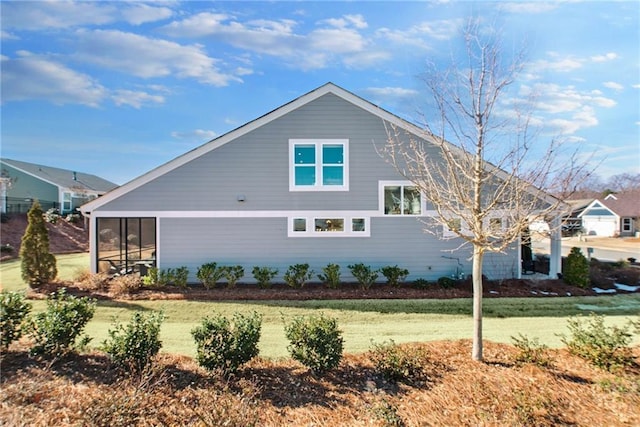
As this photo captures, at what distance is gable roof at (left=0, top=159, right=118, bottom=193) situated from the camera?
32.6m

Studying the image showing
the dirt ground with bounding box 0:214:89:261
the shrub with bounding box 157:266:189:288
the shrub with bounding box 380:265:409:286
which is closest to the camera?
the shrub with bounding box 157:266:189:288

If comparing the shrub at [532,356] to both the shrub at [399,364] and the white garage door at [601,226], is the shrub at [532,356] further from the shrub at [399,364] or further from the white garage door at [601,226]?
the white garage door at [601,226]

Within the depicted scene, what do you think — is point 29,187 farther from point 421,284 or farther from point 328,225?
point 421,284

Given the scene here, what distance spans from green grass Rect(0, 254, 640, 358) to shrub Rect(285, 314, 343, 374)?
36.6 inches

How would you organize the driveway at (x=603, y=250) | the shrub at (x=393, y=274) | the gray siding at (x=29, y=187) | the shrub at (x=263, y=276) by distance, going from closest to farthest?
1. the shrub at (x=263, y=276)
2. the shrub at (x=393, y=274)
3. the driveway at (x=603, y=250)
4. the gray siding at (x=29, y=187)

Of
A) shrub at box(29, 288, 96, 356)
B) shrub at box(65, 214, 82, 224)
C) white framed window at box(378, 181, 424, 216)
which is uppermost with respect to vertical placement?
white framed window at box(378, 181, 424, 216)

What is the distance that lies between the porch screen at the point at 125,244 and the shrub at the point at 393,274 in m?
8.29

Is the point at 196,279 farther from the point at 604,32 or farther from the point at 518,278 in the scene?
the point at 604,32

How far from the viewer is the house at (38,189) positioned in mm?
29653

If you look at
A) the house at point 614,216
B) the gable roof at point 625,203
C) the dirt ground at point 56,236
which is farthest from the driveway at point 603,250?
the dirt ground at point 56,236

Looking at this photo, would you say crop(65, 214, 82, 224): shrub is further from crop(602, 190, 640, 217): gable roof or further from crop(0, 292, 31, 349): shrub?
crop(602, 190, 640, 217): gable roof

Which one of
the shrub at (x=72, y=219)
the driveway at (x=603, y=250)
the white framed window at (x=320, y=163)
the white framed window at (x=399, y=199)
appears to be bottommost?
the driveway at (x=603, y=250)

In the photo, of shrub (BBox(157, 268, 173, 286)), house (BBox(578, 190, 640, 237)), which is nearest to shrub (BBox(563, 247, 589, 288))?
shrub (BBox(157, 268, 173, 286))

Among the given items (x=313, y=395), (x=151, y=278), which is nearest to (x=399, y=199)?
(x=313, y=395)
